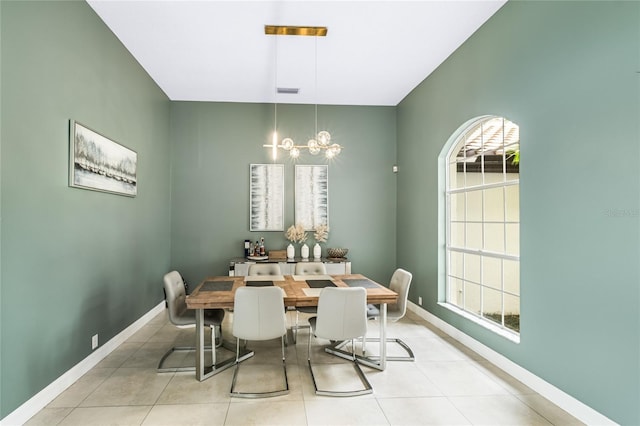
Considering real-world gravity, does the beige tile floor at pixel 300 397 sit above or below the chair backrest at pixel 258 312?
below

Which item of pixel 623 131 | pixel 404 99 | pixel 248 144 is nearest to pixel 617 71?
pixel 623 131

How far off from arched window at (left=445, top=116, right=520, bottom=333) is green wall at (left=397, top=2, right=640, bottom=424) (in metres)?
0.36

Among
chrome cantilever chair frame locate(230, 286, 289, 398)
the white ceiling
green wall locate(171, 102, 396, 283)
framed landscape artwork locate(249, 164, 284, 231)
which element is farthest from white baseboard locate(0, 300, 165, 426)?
the white ceiling

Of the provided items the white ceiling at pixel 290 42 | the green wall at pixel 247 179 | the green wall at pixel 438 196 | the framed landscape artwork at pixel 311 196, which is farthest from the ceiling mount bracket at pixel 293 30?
the framed landscape artwork at pixel 311 196

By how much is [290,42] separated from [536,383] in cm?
387

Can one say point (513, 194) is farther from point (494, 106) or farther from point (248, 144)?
point (248, 144)

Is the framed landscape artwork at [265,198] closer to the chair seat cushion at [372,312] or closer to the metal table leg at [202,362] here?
the chair seat cushion at [372,312]

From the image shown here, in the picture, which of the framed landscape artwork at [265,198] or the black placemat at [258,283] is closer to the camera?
the black placemat at [258,283]

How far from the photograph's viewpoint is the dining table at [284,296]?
3049mm

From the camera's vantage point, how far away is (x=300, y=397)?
278cm

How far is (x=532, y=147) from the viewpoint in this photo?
2928 millimetres

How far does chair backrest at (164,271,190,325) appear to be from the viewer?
3334mm

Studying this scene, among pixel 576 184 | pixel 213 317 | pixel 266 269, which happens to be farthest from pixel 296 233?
pixel 576 184

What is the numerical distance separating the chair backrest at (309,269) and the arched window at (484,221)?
158cm
